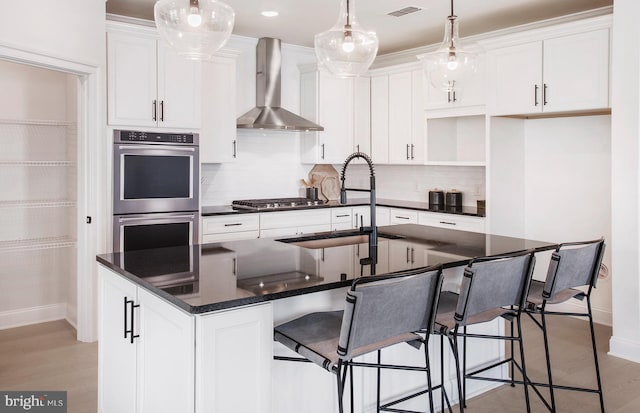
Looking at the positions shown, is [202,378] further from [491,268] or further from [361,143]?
[361,143]

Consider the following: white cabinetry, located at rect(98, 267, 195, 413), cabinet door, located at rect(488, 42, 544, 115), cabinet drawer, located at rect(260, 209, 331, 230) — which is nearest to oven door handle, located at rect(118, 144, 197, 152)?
cabinet drawer, located at rect(260, 209, 331, 230)

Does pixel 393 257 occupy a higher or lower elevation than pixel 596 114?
lower

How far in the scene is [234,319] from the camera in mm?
2004

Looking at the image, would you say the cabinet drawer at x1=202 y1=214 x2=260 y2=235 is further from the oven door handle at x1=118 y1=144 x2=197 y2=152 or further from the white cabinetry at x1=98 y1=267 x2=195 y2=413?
the white cabinetry at x1=98 y1=267 x2=195 y2=413

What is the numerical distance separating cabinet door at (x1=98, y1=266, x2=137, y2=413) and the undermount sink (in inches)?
42.2

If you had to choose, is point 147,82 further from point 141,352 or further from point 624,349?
point 624,349

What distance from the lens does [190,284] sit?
2164 mm

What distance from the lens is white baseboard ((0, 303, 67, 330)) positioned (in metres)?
4.66

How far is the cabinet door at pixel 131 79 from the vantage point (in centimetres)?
434

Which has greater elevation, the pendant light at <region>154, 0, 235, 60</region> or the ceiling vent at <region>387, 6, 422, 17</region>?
the ceiling vent at <region>387, 6, 422, 17</region>

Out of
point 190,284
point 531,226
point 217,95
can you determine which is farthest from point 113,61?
point 531,226

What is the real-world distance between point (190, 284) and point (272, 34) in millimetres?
4095

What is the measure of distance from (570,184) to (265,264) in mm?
3588

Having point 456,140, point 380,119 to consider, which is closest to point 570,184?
point 456,140
